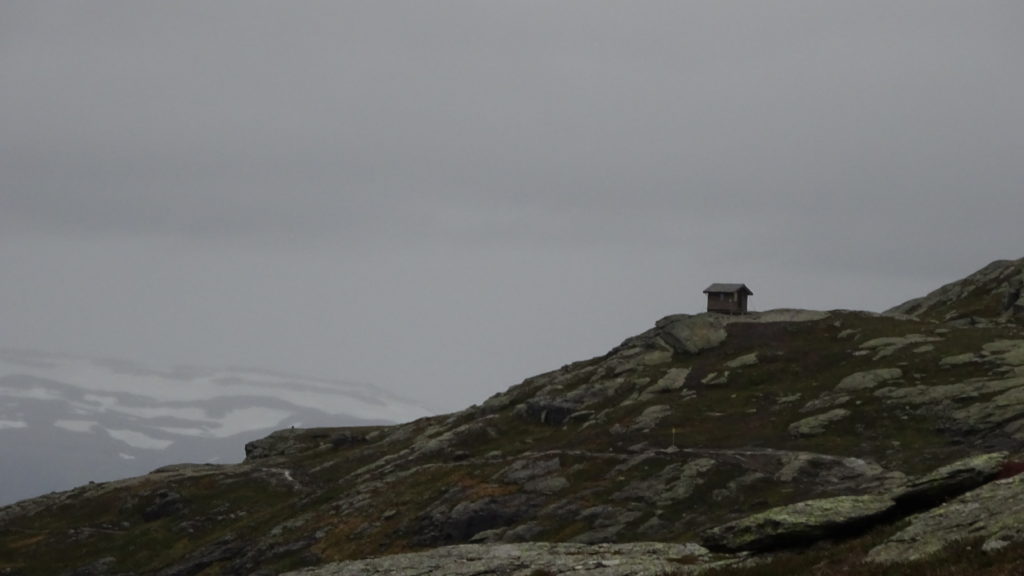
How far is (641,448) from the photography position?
91.2 metres

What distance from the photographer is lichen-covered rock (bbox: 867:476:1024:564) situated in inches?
968

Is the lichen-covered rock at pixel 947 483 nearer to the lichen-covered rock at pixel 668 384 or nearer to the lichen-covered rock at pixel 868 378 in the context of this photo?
the lichen-covered rock at pixel 868 378

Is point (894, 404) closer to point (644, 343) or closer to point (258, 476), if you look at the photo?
point (644, 343)

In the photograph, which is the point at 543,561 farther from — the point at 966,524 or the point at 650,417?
the point at 650,417

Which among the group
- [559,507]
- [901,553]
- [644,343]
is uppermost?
[644,343]

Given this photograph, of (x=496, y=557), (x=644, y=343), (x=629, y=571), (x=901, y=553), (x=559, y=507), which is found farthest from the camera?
(x=644, y=343)

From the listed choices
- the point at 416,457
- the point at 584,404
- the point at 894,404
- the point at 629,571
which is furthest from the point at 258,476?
the point at 629,571

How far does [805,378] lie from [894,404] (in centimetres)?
1635

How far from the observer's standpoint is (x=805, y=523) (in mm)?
30984

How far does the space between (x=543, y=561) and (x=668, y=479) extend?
43.6 m

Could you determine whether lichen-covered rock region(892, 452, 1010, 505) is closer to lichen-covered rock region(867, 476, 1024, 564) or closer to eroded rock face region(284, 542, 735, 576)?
lichen-covered rock region(867, 476, 1024, 564)

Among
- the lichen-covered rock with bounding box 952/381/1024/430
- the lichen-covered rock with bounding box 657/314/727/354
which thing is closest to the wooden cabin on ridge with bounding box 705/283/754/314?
the lichen-covered rock with bounding box 657/314/727/354

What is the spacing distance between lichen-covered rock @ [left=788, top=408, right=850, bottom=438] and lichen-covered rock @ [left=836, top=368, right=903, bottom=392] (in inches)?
232

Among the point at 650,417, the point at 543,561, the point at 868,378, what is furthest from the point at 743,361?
the point at 543,561
